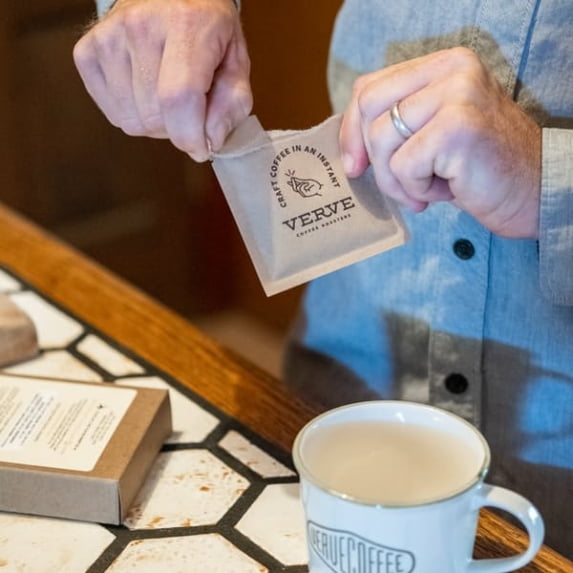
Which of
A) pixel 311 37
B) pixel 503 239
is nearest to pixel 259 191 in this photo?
pixel 503 239

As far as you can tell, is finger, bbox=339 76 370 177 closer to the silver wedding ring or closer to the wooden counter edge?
the silver wedding ring

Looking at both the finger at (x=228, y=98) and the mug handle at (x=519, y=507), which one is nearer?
the mug handle at (x=519, y=507)

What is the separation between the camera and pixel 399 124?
550 millimetres

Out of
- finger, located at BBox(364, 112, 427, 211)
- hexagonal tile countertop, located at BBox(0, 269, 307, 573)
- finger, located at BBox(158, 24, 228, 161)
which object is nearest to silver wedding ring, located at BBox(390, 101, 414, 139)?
finger, located at BBox(364, 112, 427, 211)

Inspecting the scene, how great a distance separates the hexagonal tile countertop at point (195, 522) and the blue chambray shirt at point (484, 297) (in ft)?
0.62

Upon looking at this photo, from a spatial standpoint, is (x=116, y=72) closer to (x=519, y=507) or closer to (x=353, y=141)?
(x=353, y=141)

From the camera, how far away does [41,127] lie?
5.61 ft

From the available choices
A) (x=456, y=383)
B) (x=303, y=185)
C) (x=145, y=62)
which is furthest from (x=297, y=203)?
(x=456, y=383)

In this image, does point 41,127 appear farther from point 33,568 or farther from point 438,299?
point 33,568

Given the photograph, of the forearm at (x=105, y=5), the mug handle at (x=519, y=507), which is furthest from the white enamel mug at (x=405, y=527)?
the forearm at (x=105, y=5)

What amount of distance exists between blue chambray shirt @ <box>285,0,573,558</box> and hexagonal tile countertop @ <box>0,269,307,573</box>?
19 centimetres

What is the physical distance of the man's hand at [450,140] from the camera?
0.54m

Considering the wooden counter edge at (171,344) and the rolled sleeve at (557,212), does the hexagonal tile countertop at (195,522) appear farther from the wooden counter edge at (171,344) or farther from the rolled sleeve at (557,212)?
the rolled sleeve at (557,212)

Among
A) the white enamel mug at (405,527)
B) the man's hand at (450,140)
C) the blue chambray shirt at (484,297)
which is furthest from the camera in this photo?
the blue chambray shirt at (484,297)
